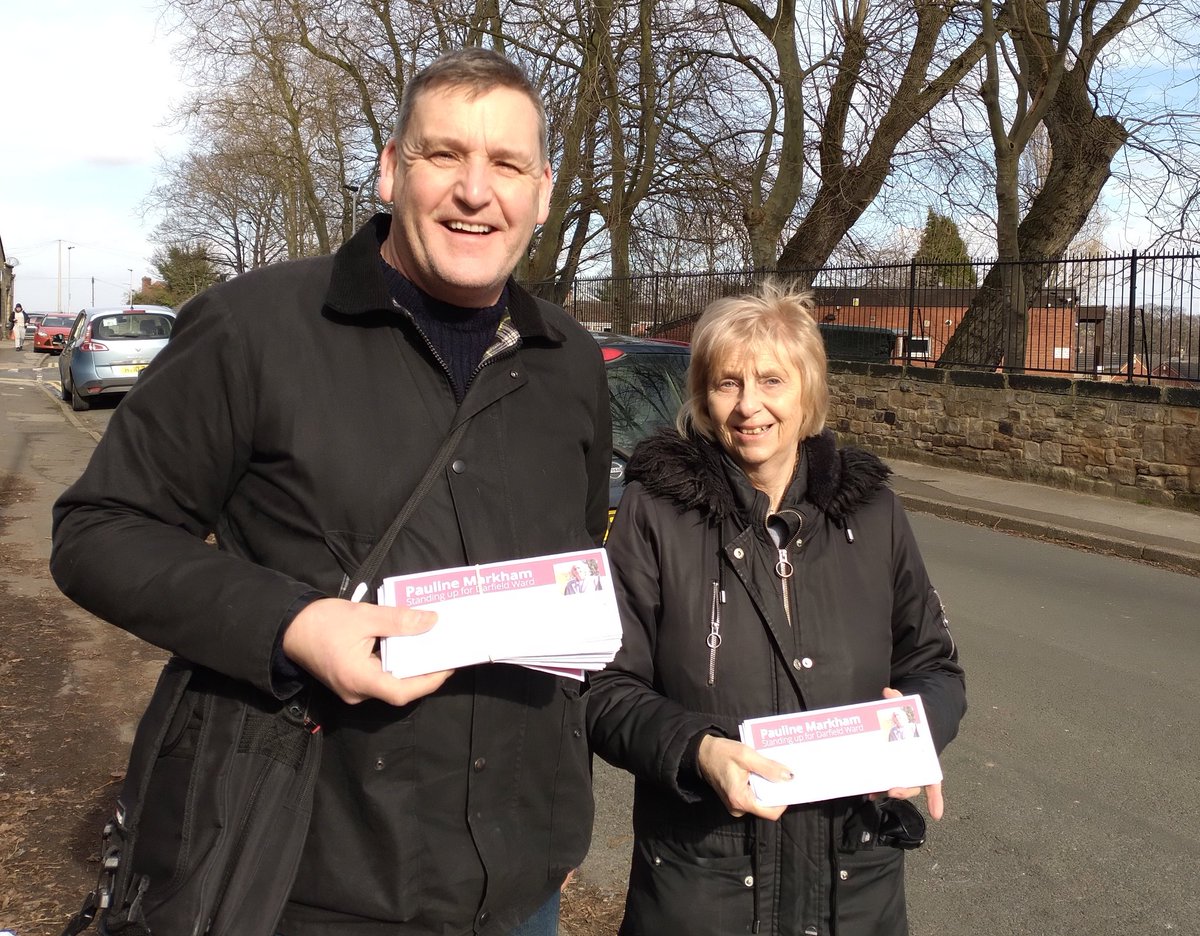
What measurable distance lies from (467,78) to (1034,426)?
12833 mm

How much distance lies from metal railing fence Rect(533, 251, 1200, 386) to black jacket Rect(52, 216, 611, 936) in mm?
10628

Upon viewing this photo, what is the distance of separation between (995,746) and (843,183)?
48.5ft

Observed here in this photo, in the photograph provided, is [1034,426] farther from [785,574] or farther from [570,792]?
[570,792]

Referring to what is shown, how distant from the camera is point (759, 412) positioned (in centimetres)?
231

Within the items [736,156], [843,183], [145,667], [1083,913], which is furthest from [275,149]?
[1083,913]

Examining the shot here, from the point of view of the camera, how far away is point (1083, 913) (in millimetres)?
3650

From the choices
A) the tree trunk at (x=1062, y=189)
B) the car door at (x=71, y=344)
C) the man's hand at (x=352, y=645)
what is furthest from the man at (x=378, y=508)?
the car door at (x=71, y=344)

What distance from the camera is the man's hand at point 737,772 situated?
1955 millimetres

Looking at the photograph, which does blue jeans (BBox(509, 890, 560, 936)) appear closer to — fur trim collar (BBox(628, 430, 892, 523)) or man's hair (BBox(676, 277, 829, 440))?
fur trim collar (BBox(628, 430, 892, 523))

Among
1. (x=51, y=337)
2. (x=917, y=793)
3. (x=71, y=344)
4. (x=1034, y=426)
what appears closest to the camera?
(x=917, y=793)

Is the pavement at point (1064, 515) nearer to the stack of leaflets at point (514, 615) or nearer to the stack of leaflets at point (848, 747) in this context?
the stack of leaflets at point (848, 747)

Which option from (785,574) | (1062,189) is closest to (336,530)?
(785,574)

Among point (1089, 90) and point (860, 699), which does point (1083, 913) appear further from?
point (1089, 90)

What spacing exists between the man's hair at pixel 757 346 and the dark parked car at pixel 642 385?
3.32 m
